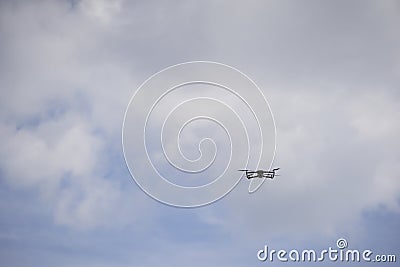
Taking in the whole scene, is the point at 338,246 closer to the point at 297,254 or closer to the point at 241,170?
the point at 297,254

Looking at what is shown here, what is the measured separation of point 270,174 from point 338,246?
11.1 meters

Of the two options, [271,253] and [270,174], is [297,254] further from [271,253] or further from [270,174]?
[270,174]

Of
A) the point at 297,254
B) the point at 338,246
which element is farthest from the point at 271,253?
the point at 338,246

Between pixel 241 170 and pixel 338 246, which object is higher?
pixel 241 170

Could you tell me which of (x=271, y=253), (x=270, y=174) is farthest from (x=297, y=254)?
(x=270, y=174)

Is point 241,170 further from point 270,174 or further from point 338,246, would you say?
point 338,246

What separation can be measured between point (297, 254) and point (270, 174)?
9463 mm

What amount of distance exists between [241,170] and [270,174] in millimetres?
3726

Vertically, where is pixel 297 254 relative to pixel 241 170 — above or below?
below

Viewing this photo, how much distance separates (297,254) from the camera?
2657 inches

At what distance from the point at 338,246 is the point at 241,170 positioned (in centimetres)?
1399

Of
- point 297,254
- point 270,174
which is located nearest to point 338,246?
point 297,254

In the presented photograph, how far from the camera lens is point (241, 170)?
69562 mm

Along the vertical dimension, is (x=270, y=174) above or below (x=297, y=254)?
above
